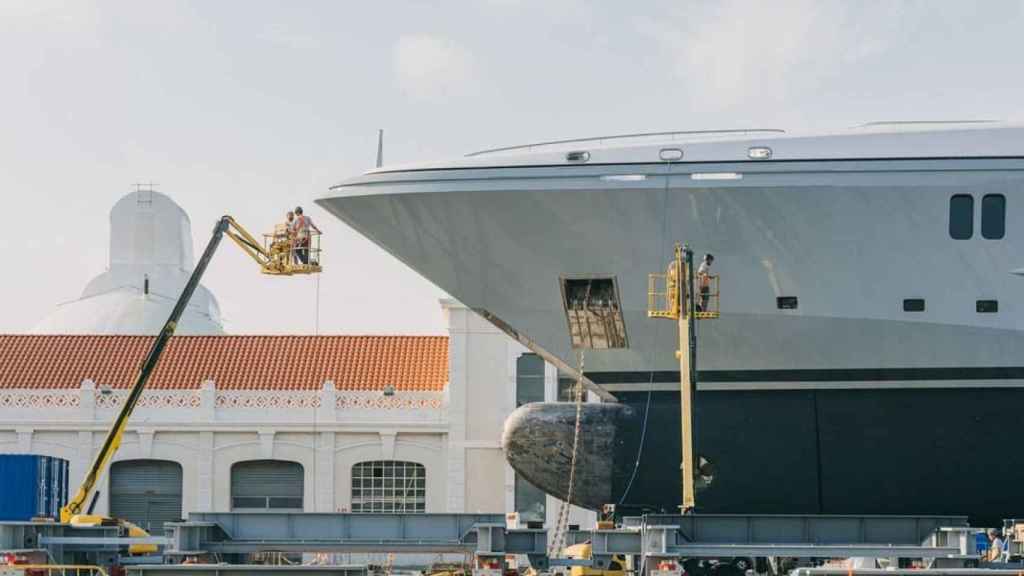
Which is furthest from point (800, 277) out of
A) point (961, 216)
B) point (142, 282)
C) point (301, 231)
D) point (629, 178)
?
point (142, 282)

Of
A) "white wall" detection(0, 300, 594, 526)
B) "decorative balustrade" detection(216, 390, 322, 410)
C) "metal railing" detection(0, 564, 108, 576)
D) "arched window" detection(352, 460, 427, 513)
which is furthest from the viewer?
"decorative balustrade" detection(216, 390, 322, 410)

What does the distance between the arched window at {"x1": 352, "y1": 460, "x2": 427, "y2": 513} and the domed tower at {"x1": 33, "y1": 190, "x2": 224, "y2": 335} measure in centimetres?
1789

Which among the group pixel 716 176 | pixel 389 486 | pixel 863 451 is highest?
pixel 716 176

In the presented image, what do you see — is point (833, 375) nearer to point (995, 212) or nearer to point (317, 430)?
point (995, 212)

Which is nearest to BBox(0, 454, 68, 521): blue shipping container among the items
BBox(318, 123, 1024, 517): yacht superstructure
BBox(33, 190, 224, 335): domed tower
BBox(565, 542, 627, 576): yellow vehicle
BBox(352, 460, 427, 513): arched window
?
BBox(352, 460, 427, 513): arched window

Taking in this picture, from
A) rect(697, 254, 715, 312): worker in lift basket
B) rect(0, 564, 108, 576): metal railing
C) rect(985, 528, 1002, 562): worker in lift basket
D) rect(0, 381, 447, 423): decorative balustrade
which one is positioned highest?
rect(697, 254, 715, 312): worker in lift basket

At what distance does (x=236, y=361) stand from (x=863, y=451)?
36.4 metres

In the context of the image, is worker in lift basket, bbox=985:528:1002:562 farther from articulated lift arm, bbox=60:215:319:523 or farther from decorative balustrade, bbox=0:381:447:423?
decorative balustrade, bbox=0:381:447:423

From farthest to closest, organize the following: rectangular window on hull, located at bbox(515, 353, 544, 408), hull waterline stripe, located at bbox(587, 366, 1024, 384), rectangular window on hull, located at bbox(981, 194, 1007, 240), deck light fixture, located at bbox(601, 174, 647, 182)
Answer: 1. rectangular window on hull, located at bbox(515, 353, 544, 408)
2. deck light fixture, located at bbox(601, 174, 647, 182)
3. hull waterline stripe, located at bbox(587, 366, 1024, 384)
4. rectangular window on hull, located at bbox(981, 194, 1007, 240)

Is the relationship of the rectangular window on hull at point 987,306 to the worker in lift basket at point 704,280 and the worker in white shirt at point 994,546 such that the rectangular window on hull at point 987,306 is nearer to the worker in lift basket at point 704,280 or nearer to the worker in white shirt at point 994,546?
the worker in white shirt at point 994,546

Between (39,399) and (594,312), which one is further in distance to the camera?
(39,399)

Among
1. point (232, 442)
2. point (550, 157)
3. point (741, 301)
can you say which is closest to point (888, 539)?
point (741, 301)

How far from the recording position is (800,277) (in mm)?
30234

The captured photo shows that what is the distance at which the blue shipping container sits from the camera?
143ft
